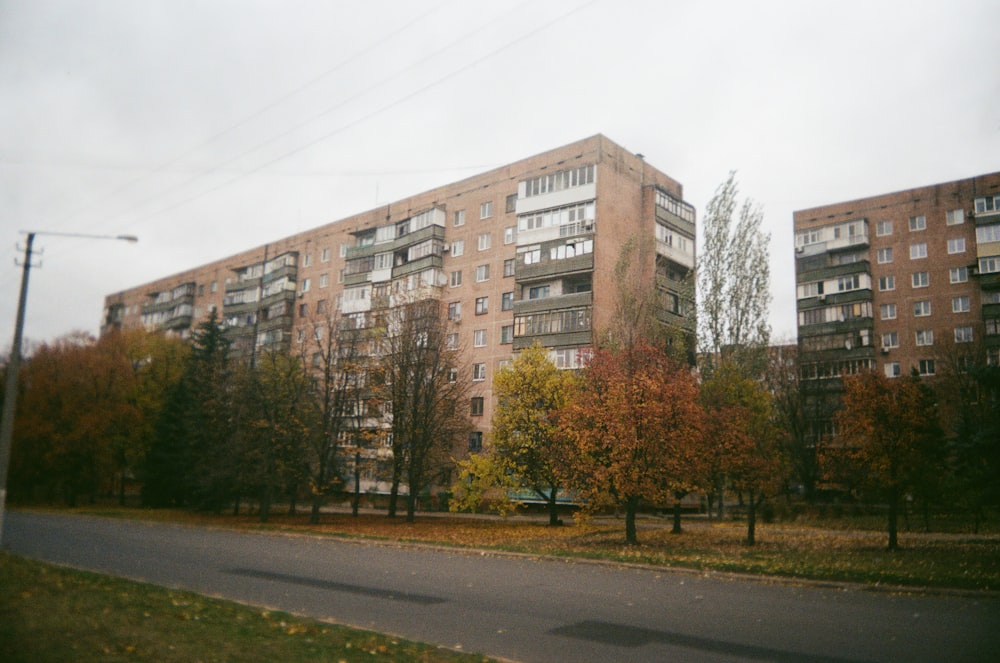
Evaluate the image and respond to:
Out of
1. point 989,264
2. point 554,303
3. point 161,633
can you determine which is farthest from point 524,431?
point 989,264

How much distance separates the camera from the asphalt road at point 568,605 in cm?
915

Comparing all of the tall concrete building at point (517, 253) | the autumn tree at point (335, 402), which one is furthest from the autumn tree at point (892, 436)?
the autumn tree at point (335, 402)

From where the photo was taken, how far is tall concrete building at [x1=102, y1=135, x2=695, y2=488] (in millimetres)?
50062

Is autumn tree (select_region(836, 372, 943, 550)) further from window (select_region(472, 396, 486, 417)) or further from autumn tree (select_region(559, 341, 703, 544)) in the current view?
window (select_region(472, 396, 486, 417))

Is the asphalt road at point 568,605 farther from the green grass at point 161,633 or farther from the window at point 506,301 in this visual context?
the window at point 506,301

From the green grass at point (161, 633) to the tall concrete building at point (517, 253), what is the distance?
3338 centimetres

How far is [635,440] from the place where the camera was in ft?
79.6

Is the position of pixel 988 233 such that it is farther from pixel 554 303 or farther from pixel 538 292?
pixel 538 292

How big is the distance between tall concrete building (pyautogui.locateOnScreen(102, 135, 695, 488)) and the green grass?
33383mm

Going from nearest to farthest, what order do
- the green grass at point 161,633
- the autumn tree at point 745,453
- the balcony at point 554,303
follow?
the green grass at point 161,633 < the autumn tree at point 745,453 < the balcony at point 554,303

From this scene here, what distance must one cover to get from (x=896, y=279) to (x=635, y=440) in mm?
49429

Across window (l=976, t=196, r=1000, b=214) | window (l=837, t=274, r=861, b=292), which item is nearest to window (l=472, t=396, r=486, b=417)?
window (l=837, t=274, r=861, b=292)

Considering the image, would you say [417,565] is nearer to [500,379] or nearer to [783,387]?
[500,379]

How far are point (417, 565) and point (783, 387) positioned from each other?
43.1m
